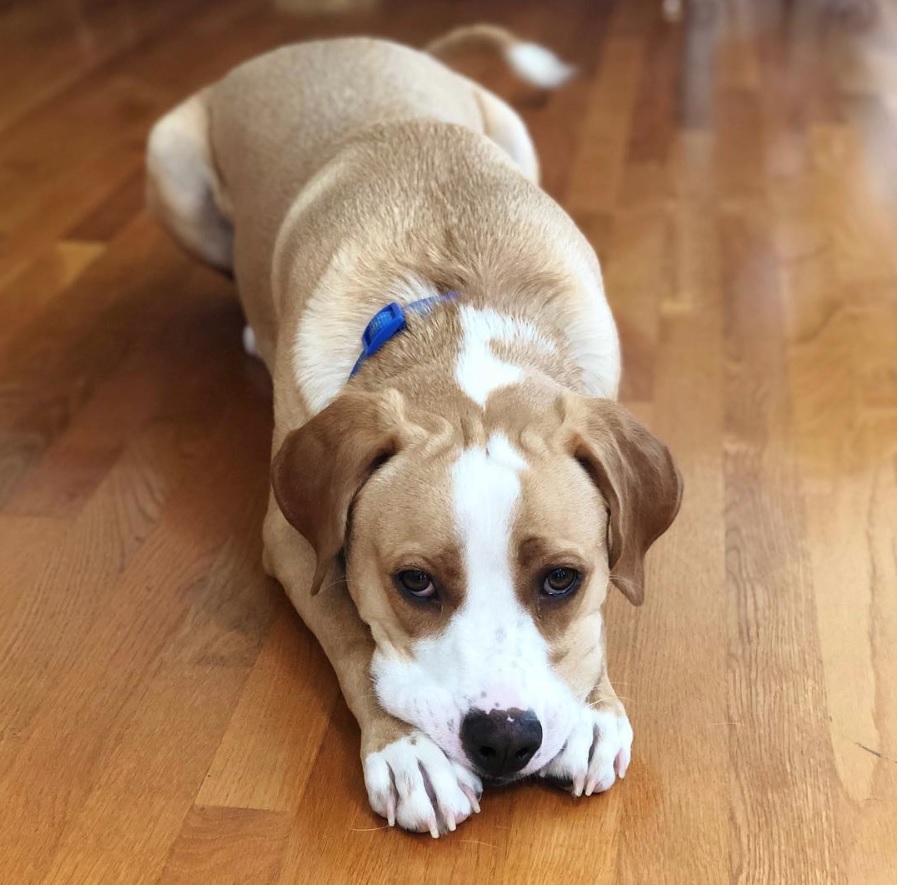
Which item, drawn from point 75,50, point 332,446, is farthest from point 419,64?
point 75,50

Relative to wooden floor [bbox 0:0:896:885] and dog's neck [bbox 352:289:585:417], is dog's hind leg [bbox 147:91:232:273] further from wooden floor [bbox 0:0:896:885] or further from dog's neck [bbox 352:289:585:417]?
dog's neck [bbox 352:289:585:417]

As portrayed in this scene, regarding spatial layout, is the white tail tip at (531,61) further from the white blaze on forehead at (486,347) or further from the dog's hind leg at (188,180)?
the white blaze on forehead at (486,347)

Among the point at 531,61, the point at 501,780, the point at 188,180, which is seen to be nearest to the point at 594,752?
the point at 501,780

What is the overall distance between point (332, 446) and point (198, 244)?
1.84 meters

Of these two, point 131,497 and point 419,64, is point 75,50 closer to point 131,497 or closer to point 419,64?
point 419,64

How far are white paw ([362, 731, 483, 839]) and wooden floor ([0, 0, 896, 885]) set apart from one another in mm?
42

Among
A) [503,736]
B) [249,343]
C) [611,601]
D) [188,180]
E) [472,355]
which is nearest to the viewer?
[503,736]

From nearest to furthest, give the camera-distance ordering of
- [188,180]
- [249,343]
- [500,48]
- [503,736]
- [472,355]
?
[503,736] < [472,355] < [249,343] < [188,180] < [500,48]

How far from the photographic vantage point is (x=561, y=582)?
76.1 inches

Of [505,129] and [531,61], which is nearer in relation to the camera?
[505,129]

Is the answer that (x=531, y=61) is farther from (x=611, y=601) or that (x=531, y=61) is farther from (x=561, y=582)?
(x=561, y=582)

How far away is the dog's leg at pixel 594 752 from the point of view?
198 centimetres

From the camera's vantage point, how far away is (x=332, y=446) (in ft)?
6.52

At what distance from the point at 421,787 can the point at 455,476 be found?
1.63 feet
